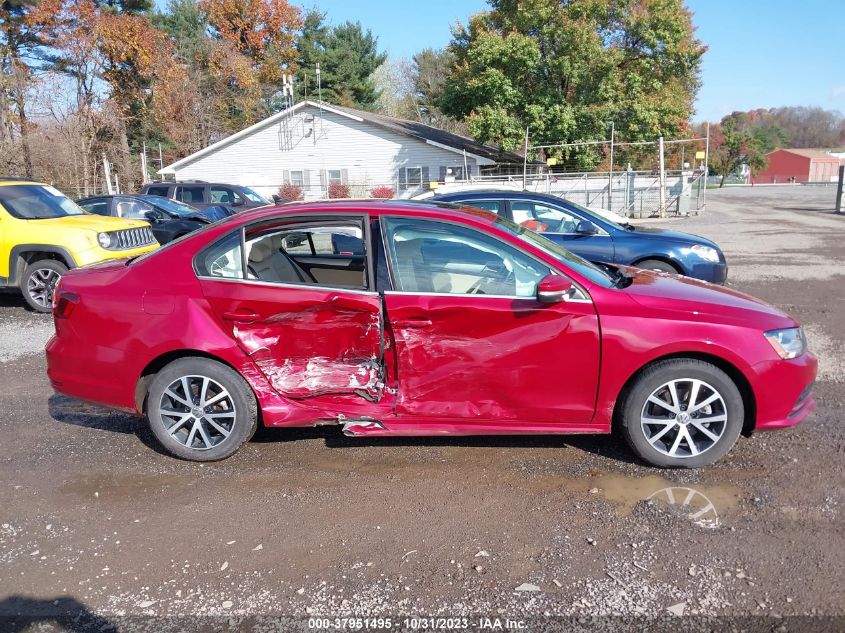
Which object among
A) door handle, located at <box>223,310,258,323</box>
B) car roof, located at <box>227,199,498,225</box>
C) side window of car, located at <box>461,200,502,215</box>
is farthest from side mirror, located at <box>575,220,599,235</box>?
door handle, located at <box>223,310,258,323</box>

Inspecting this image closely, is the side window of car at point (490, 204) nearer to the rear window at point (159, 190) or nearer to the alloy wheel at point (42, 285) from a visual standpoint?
the alloy wheel at point (42, 285)

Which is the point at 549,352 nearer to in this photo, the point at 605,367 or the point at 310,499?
the point at 605,367

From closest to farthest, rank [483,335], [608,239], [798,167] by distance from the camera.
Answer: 1. [483,335]
2. [608,239]
3. [798,167]

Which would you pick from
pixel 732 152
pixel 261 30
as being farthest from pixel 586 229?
pixel 732 152

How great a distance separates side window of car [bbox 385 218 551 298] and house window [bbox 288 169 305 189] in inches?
1217

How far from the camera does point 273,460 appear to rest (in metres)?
4.23

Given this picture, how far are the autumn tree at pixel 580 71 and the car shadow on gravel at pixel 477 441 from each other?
26.6m

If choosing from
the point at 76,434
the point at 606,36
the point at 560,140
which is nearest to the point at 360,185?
the point at 560,140

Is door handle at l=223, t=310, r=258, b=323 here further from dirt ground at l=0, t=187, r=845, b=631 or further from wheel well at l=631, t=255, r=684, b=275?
wheel well at l=631, t=255, r=684, b=275

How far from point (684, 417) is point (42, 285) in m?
8.39

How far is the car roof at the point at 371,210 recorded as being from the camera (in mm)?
4047

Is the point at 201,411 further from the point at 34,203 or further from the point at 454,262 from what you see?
the point at 34,203

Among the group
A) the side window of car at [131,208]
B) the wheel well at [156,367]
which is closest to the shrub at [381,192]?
the side window of car at [131,208]

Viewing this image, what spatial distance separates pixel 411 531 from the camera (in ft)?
11.0
